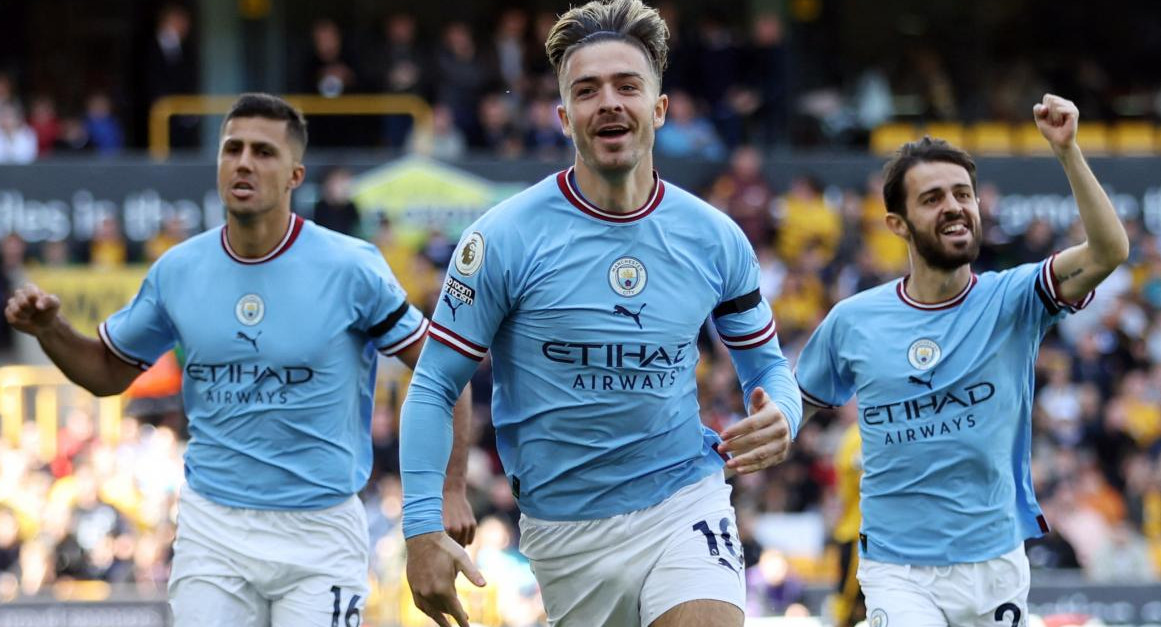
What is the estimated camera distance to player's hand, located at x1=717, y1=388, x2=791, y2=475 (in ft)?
15.8

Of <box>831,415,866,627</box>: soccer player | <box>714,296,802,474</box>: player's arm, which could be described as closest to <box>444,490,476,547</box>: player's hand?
<box>714,296,802,474</box>: player's arm

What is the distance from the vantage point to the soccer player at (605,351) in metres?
5.23

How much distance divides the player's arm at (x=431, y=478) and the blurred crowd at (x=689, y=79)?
46.2 feet

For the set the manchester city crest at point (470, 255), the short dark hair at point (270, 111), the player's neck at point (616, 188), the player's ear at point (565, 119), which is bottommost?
the manchester city crest at point (470, 255)

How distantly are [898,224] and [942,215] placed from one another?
0.33 meters

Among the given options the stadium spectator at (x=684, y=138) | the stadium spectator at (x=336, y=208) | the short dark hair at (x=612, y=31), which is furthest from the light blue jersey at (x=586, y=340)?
the stadium spectator at (x=684, y=138)

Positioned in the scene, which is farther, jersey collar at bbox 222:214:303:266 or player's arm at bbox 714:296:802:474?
jersey collar at bbox 222:214:303:266

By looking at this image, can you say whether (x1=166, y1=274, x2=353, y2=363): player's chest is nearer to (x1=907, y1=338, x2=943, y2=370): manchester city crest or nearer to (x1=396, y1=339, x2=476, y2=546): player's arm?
(x1=396, y1=339, x2=476, y2=546): player's arm

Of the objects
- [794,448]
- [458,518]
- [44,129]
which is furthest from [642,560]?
[44,129]

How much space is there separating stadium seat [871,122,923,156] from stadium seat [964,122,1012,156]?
2.20 feet

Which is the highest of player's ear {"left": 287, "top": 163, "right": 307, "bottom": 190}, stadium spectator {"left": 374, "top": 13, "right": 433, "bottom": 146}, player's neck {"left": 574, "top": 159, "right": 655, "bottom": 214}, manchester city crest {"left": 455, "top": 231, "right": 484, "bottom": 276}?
stadium spectator {"left": 374, "top": 13, "right": 433, "bottom": 146}

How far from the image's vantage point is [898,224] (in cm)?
696

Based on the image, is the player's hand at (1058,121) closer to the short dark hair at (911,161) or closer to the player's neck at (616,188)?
the short dark hair at (911,161)

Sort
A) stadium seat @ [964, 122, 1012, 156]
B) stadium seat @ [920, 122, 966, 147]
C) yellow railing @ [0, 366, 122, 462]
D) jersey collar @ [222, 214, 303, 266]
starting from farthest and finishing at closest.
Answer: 1. stadium seat @ [964, 122, 1012, 156]
2. stadium seat @ [920, 122, 966, 147]
3. yellow railing @ [0, 366, 122, 462]
4. jersey collar @ [222, 214, 303, 266]
